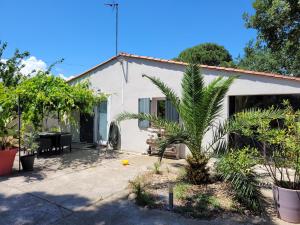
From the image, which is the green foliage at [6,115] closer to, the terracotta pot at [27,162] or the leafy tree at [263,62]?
the terracotta pot at [27,162]

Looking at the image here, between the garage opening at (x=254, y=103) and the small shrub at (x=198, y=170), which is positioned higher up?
the garage opening at (x=254, y=103)

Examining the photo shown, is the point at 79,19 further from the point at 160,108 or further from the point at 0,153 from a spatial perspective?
the point at 0,153

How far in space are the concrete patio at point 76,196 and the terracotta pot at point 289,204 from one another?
726mm

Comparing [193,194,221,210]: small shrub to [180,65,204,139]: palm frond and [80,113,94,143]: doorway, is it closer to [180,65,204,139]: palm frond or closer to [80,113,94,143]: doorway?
[180,65,204,139]: palm frond

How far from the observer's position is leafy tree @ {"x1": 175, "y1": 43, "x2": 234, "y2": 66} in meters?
29.5

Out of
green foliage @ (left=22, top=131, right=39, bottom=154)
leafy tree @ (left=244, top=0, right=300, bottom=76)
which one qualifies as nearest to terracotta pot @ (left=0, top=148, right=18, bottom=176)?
green foliage @ (left=22, top=131, right=39, bottom=154)

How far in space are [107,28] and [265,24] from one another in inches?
391

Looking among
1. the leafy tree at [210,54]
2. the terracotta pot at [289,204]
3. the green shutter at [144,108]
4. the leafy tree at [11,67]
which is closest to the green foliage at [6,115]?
the green shutter at [144,108]

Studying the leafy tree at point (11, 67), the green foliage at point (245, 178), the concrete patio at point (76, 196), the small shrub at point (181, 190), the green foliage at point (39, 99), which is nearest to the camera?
the concrete patio at point (76, 196)

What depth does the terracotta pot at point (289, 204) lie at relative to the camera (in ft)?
16.3

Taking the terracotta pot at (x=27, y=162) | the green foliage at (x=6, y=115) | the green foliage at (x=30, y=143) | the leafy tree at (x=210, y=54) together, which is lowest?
the terracotta pot at (x=27, y=162)

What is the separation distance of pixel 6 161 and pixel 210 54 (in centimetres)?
2593

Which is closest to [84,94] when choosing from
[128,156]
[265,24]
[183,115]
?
[128,156]

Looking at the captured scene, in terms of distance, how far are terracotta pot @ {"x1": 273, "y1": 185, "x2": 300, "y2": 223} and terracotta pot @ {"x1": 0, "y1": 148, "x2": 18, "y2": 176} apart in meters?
7.86
